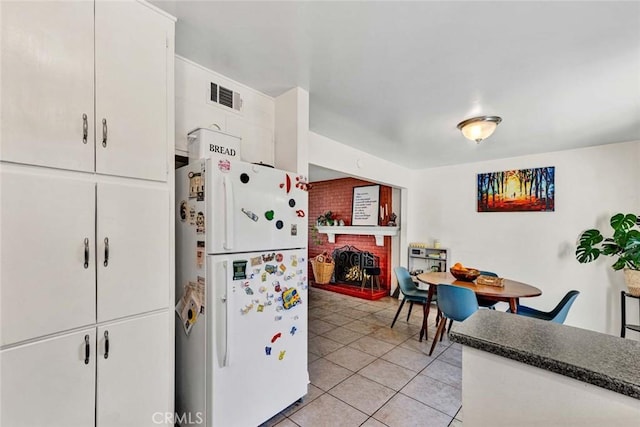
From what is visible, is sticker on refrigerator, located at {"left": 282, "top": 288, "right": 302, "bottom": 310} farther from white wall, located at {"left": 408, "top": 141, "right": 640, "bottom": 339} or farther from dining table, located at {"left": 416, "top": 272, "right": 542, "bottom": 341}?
white wall, located at {"left": 408, "top": 141, "right": 640, "bottom": 339}

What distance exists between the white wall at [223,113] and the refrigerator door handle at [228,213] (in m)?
0.57

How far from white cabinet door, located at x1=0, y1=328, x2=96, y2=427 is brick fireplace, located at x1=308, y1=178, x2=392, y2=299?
4446 millimetres

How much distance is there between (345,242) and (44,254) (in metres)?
5.30

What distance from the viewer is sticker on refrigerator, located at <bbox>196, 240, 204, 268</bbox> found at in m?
1.58

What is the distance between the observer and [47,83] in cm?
112

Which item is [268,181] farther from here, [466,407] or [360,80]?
[466,407]

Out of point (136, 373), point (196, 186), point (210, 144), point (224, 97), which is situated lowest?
point (136, 373)

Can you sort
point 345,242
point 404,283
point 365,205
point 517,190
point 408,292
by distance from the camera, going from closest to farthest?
point 408,292
point 404,283
point 517,190
point 365,205
point 345,242

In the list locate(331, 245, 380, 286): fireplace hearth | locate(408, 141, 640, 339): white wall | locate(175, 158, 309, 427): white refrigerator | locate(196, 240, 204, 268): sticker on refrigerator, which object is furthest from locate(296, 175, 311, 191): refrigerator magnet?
locate(331, 245, 380, 286): fireplace hearth

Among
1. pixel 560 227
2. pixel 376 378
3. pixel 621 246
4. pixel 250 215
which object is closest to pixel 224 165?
pixel 250 215

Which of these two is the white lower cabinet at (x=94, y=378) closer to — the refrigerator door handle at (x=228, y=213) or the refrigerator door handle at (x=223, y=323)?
the refrigerator door handle at (x=223, y=323)

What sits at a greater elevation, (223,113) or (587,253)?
(223,113)

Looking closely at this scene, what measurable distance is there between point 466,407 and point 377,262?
4669 millimetres

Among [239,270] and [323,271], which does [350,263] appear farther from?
[239,270]
